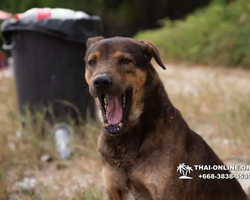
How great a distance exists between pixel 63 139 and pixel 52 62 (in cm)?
94

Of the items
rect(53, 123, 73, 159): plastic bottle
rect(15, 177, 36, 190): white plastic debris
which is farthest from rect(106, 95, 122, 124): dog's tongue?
rect(53, 123, 73, 159): plastic bottle

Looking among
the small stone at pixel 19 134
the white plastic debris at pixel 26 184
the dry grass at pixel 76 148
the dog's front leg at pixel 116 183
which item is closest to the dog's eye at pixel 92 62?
the dog's front leg at pixel 116 183

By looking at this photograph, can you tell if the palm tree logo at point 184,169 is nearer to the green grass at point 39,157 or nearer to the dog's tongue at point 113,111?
the dog's tongue at point 113,111

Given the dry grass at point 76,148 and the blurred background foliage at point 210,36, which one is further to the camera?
the blurred background foliage at point 210,36

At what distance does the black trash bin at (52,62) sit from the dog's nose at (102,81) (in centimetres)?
235

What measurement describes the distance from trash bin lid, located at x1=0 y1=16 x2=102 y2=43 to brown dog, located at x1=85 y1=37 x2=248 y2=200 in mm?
2114

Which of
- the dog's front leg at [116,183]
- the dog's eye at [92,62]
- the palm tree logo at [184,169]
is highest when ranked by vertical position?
the dog's eye at [92,62]

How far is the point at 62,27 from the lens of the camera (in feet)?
15.9

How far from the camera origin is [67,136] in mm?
4879

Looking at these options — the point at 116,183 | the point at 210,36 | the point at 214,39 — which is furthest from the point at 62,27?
the point at 210,36

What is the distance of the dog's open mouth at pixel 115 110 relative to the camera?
8.76ft

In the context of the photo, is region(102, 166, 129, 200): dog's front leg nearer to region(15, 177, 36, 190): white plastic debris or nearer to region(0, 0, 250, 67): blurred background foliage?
region(15, 177, 36, 190): white plastic debris

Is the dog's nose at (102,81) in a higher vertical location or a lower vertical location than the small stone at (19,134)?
higher

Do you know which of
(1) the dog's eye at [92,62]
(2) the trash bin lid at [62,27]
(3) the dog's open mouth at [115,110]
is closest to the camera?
(3) the dog's open mouth at [115,110]
